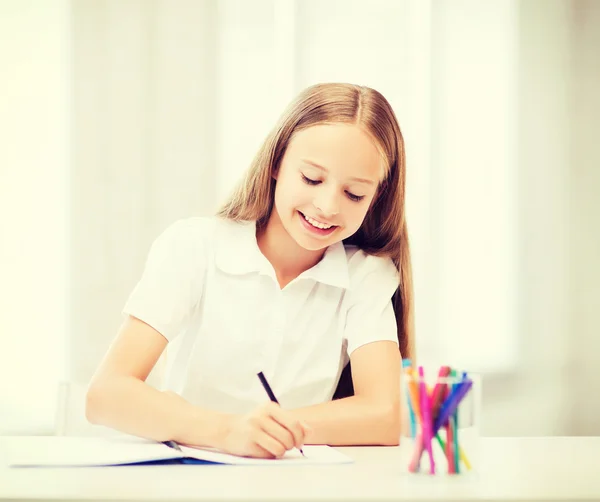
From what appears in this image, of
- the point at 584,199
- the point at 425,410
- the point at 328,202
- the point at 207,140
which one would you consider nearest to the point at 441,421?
the point at 425,410

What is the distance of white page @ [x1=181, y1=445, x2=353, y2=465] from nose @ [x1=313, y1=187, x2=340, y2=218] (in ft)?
1.40

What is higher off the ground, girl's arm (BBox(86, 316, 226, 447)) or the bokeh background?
the bokeh background

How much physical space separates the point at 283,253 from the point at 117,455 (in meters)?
0.65

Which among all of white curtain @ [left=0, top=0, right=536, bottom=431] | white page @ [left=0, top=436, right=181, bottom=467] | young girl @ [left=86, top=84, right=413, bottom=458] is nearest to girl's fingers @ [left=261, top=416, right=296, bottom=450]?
white page @ [left=0, top=436, right=181, bottom=467]

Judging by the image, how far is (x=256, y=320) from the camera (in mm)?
1456

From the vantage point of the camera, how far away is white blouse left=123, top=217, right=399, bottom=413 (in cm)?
144

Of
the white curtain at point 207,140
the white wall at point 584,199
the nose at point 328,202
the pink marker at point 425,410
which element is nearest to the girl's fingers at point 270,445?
the pink marker at point 425,410

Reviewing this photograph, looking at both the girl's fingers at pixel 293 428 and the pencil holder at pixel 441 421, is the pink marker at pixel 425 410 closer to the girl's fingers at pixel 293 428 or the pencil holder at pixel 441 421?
the pencil holder at pixel 441 421

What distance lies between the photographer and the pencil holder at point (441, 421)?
824 mm

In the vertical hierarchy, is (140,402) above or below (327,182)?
below

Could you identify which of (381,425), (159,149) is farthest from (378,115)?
(159,149)

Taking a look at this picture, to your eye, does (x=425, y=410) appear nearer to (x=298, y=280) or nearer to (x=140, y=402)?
(x=140, y=402)

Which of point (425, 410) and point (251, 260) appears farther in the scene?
point (251, 260)

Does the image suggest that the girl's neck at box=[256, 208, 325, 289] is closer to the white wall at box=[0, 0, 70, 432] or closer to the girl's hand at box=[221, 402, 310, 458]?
the girl's hand at box=[221, 402, 310, 458]
